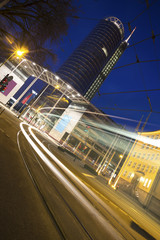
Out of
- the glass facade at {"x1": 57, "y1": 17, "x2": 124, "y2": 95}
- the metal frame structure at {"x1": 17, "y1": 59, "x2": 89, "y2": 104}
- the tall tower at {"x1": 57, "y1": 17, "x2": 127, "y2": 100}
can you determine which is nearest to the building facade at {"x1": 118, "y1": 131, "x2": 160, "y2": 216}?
the metal frame structure at {"x1": 17, "y1": 59, "x2": 89, "y2": 104}

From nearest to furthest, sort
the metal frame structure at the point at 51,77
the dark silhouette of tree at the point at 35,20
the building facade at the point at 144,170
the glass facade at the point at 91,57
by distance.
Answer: the dark silhouette of tree at the point at 35,20 < the metal frame structure at the point at 51,77 < the building facade at the point at 144,170 < the glass facade at the point at 91,57

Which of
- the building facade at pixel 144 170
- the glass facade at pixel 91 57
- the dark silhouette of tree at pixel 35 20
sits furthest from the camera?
the glass facade at pixel 91 57

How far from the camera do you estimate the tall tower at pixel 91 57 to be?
73312 millimetres

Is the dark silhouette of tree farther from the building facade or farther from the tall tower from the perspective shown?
the tall tower

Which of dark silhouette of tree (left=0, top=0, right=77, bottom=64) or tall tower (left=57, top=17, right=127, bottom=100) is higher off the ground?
tall tower (left=57, top=17, right=127, bottom=100)

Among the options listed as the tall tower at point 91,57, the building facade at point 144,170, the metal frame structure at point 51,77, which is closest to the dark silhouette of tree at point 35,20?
the metal frame structure at point 51,77

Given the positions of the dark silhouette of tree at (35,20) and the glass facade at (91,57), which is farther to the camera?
the glass facade at (91,57)

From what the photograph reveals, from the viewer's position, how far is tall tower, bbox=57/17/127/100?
7331cm

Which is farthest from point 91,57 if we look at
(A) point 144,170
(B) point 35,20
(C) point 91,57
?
(B) point 35,20

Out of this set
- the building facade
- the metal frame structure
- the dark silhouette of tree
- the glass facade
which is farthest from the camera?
the glass facade

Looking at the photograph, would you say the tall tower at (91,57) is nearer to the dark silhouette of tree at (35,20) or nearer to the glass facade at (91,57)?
the glass facade at (91,57)

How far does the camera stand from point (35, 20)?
834cm

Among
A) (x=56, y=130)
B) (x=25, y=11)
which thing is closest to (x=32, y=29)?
(x=25, y=11)

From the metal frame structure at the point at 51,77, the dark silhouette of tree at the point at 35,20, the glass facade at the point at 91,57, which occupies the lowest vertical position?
the dark silhouette of tree at the point at 35,20
